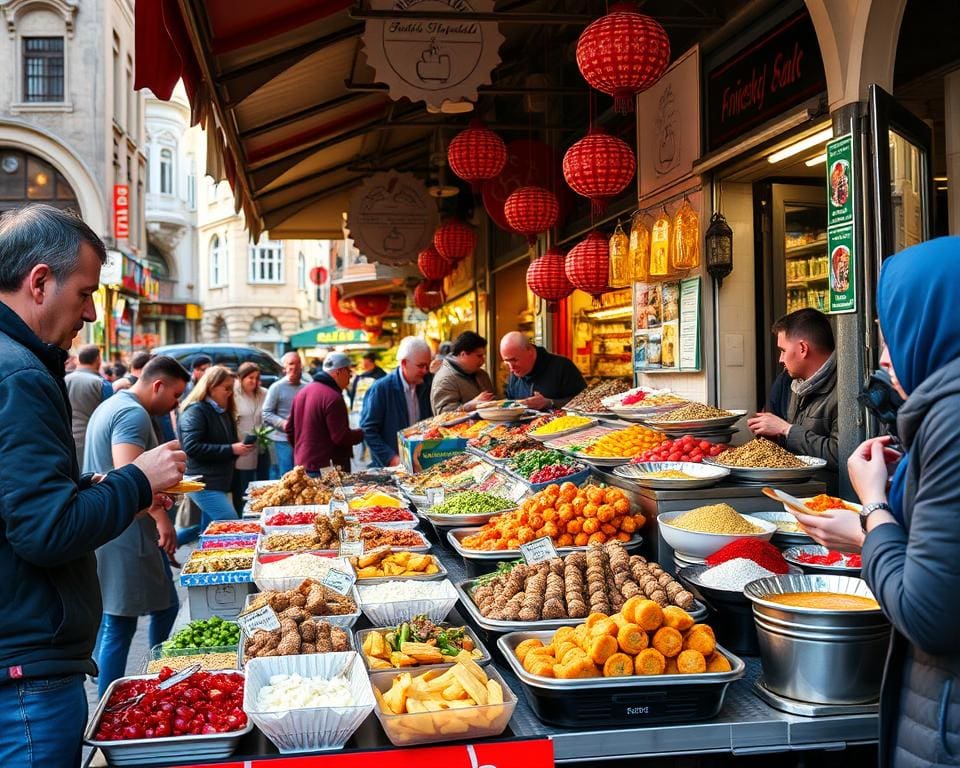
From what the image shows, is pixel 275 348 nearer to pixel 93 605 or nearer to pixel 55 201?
pixel 55 201

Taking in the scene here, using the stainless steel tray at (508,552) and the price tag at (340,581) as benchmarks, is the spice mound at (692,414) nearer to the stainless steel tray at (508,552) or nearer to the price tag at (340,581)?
the stainless steel tray at (508,552)

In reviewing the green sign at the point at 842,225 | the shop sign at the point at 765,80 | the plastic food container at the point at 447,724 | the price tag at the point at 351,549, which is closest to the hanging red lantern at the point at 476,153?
the shop sign at the point at 765,80

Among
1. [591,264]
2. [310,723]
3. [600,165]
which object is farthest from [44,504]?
[591,264]

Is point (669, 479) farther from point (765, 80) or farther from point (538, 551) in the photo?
point (765, 80)

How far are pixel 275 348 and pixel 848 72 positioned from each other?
53.8m

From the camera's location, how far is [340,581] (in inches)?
153

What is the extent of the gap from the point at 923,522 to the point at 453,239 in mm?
9952

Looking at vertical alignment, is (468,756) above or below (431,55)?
below

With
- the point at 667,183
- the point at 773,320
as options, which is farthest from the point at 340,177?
the point at 773,320

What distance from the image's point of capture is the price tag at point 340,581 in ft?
12.6

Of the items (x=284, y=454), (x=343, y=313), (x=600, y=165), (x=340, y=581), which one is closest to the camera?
(x=340, y=581)

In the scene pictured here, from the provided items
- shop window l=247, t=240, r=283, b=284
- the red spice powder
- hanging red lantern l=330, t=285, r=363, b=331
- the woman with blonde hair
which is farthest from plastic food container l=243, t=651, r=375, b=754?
shop window l=247, t=240, r=283, b=284

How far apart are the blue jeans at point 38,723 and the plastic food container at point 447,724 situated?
0.88 m

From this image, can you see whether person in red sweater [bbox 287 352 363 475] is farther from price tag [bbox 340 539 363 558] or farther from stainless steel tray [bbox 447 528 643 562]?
stainless steel tray [bbox 447 528 643 562]
